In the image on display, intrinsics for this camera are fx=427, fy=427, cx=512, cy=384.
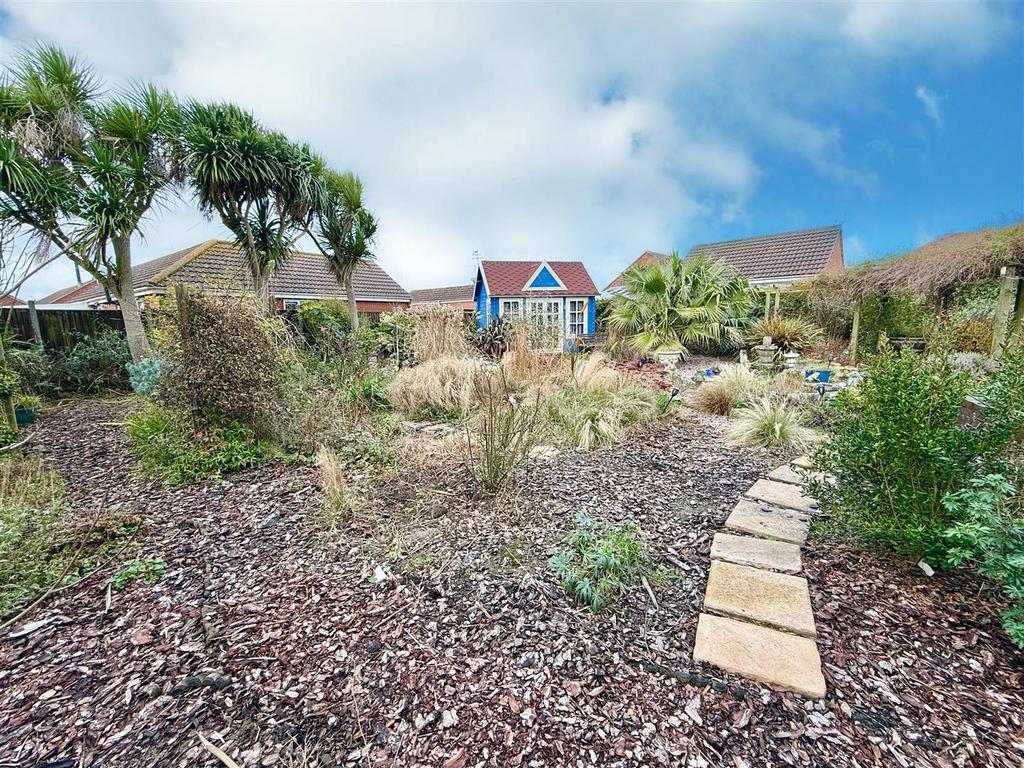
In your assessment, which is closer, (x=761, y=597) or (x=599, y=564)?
(x=761, y=597)

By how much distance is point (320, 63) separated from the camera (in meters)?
4.56

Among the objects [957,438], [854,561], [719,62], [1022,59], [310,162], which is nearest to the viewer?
[957,438]

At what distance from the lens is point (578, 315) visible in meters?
16.6

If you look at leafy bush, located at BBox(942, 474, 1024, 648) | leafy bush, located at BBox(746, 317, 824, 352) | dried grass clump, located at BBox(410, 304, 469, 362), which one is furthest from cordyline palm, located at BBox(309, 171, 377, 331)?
leafy bush, located at BBox(746, 317, 824, 352)

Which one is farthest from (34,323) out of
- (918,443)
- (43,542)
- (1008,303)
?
(1008,303)

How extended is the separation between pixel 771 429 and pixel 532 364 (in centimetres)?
254

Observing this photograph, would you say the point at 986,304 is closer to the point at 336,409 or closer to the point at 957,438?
the point at 957,438

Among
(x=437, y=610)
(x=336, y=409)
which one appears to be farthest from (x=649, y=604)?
(x=336, y=409)

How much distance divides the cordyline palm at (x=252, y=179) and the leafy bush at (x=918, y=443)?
6.04m

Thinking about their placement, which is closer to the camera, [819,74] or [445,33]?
[445,33]

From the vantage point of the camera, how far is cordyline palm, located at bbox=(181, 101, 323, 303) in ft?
19.2

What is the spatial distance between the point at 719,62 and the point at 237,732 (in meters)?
6.94

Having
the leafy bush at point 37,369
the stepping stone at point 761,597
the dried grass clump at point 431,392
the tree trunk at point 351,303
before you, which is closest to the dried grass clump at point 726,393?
the dried grass clump at point 431,392

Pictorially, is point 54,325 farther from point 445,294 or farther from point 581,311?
point 445,294
